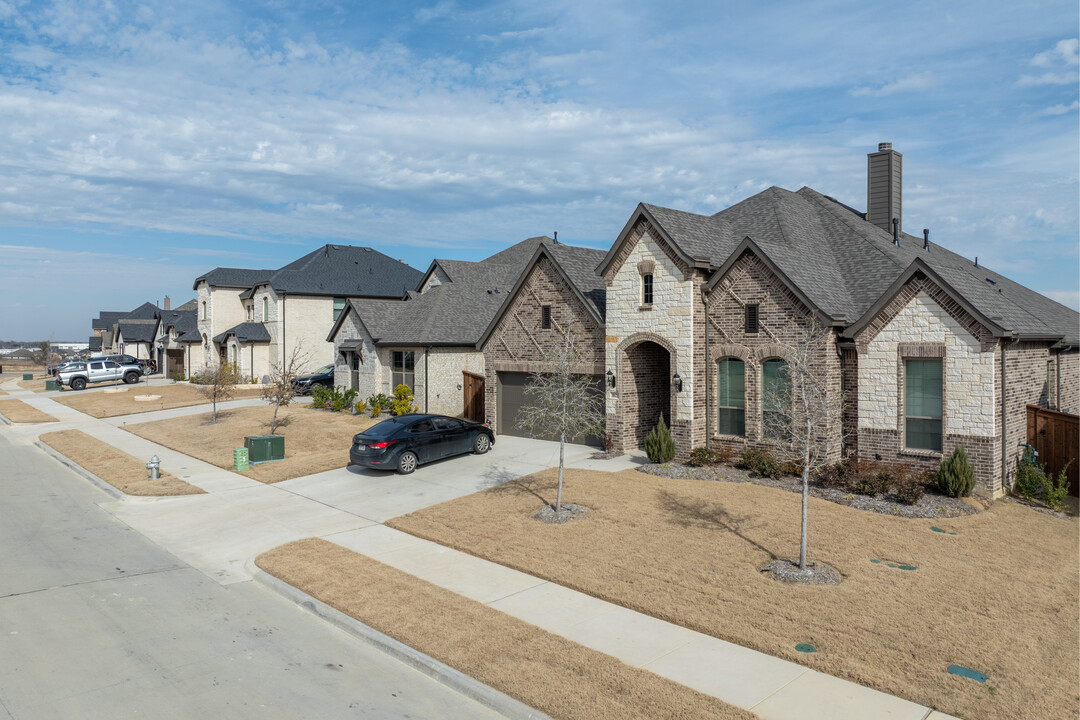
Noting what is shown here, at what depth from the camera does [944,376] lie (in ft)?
52.6

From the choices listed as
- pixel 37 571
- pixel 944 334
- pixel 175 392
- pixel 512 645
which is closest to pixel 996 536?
pixel 944 334

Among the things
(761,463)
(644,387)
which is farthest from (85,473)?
(761,463)

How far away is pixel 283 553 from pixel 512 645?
572 centimetres

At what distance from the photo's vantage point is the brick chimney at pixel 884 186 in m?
24.7

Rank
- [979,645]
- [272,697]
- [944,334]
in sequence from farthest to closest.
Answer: [944,334], [979,645], [272,697]

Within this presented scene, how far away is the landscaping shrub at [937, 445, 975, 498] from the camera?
14.9 metres

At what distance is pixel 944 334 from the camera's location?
1598cm

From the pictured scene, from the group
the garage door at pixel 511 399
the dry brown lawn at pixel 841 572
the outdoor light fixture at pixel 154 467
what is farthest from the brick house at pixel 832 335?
the outdoor light fixture at pixel 154 467

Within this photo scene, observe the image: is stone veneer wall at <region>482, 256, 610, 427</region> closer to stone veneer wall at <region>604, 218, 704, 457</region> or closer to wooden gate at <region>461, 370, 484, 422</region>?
stone veneer wall at <region>604, 218, 704, 457</region>

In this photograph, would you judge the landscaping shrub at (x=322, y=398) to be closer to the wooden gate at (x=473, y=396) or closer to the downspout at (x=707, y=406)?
the wooden gate at (x=473, y=396)

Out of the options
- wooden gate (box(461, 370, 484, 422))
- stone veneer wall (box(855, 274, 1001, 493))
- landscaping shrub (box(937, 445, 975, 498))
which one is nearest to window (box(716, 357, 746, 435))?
stone veneer wall (box(855, 274, 1001, 493))

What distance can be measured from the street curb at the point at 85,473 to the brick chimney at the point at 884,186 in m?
25.5

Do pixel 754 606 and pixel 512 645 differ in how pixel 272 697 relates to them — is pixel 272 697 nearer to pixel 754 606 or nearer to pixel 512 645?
pixel 512 645

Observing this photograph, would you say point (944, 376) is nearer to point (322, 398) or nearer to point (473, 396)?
point (473, 396)
